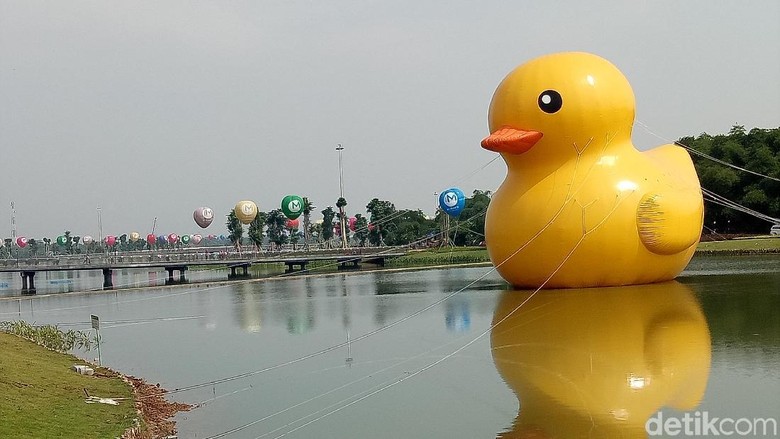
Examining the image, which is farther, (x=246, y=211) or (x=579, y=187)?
(x=246, y=211)

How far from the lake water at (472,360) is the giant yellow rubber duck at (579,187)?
2.92 ft

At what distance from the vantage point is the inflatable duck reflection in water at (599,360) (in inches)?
363

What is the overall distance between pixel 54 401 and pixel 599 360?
7739mm

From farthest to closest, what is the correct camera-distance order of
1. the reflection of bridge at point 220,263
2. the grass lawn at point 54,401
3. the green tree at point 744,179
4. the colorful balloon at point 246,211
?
the colorful balloon at point 246,211 → the reflection of bridge at point 220,263 → the green tree at point 744,179 → the grass lawn at point 54,401

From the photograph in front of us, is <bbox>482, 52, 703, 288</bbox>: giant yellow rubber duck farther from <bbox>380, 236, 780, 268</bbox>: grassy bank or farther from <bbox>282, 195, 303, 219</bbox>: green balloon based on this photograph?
<bbox>282, 195, 303, 219</bbox>: green balloon

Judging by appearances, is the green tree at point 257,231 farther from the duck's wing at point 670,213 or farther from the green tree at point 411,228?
the duck's wing at point 670,213

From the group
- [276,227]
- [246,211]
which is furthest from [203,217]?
[276,227]

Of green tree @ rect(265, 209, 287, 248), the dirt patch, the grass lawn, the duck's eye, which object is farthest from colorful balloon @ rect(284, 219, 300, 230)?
the dirt patch

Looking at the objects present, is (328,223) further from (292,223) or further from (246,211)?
(246,211)

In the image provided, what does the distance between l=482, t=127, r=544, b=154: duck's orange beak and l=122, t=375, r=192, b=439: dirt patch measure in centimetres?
1093

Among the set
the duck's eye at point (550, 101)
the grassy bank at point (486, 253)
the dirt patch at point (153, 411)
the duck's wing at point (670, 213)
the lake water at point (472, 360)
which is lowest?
the dirt patch at point (153, 411)

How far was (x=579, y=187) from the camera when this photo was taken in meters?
20.7

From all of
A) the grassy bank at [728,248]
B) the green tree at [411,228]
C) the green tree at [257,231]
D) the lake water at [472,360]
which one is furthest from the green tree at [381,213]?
the lake water at [472,360]

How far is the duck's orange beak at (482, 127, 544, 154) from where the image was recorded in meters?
20.6
